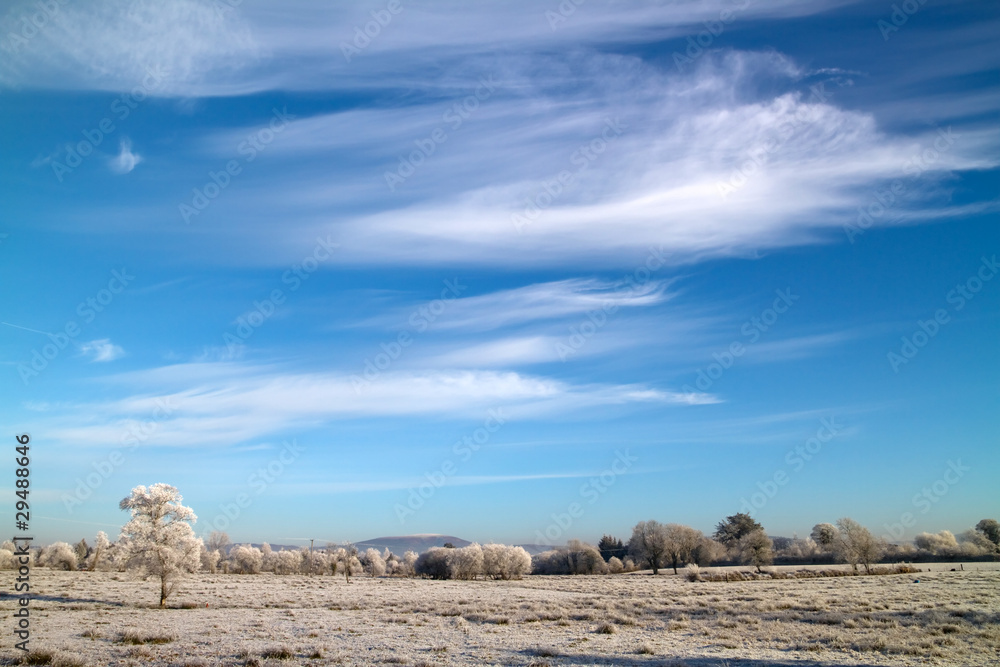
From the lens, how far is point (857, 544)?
73.4 m

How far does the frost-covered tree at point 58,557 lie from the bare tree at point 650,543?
100m

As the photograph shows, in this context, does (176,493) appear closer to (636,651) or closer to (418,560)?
(636,651)

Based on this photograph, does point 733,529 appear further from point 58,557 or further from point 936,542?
point 58,557

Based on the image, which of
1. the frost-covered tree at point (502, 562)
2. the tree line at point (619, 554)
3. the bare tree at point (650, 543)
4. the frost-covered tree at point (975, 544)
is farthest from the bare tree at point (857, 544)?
the frost-covered tree at point (502, 562)

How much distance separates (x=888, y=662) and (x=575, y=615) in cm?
1706

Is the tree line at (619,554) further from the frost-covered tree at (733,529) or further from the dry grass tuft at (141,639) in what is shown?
the dry grass tuft at (141,639)

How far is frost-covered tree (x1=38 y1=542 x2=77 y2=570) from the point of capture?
90000 mm

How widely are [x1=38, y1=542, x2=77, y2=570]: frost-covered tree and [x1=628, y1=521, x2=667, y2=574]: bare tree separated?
329ft

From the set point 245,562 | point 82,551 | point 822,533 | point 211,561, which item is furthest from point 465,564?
point 82,551

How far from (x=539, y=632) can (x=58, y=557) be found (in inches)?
4169

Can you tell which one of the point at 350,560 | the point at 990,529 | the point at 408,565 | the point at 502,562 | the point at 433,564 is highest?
the point at 990,529

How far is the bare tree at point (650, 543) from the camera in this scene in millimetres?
104438

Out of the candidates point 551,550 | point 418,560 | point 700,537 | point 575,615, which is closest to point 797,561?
point 700,537

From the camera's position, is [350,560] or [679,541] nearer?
[679,541]
